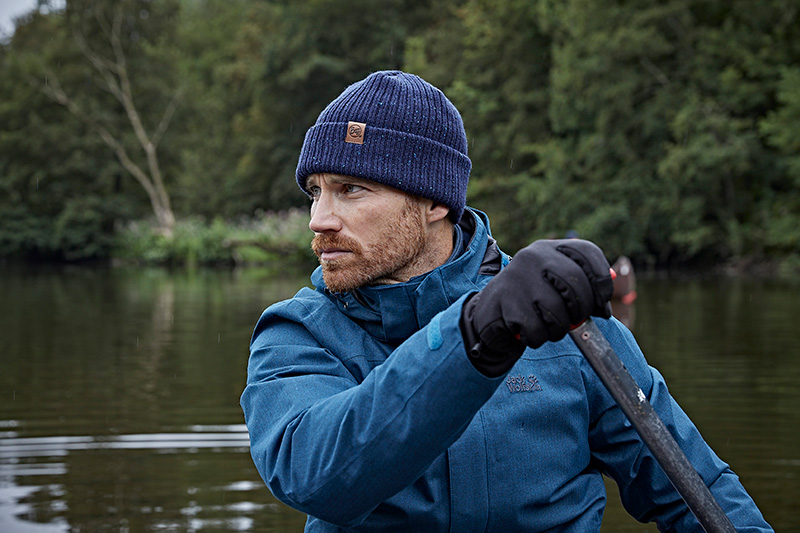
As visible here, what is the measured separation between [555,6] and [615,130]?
4790 millimetres

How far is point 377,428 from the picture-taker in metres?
1.50

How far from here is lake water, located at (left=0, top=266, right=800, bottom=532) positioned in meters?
5.43

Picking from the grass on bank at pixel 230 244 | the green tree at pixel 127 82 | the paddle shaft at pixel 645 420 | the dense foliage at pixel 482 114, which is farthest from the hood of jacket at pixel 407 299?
the green tree at pixel 127 82

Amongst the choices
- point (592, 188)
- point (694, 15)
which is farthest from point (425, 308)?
point (694, 15)

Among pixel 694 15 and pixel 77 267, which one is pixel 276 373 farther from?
pixel 77 267

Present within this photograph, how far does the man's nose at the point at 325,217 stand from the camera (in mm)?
1982

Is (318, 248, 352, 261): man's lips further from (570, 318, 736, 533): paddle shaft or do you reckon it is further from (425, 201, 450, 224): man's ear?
(570, 318, 736, 533): paddle shaft

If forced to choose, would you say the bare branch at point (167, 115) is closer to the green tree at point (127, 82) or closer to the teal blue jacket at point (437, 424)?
the green tree at point (127, 82)

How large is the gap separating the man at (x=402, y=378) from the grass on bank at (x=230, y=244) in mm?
30825

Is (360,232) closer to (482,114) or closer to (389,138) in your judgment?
(389,138)

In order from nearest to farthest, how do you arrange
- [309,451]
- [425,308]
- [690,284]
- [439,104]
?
[309,451]
[425,308]
[439,104]
[690,284]

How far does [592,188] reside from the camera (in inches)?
1232

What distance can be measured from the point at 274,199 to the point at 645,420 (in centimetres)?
4133

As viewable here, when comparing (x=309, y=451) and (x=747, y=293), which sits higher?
(x=309, y=451)
